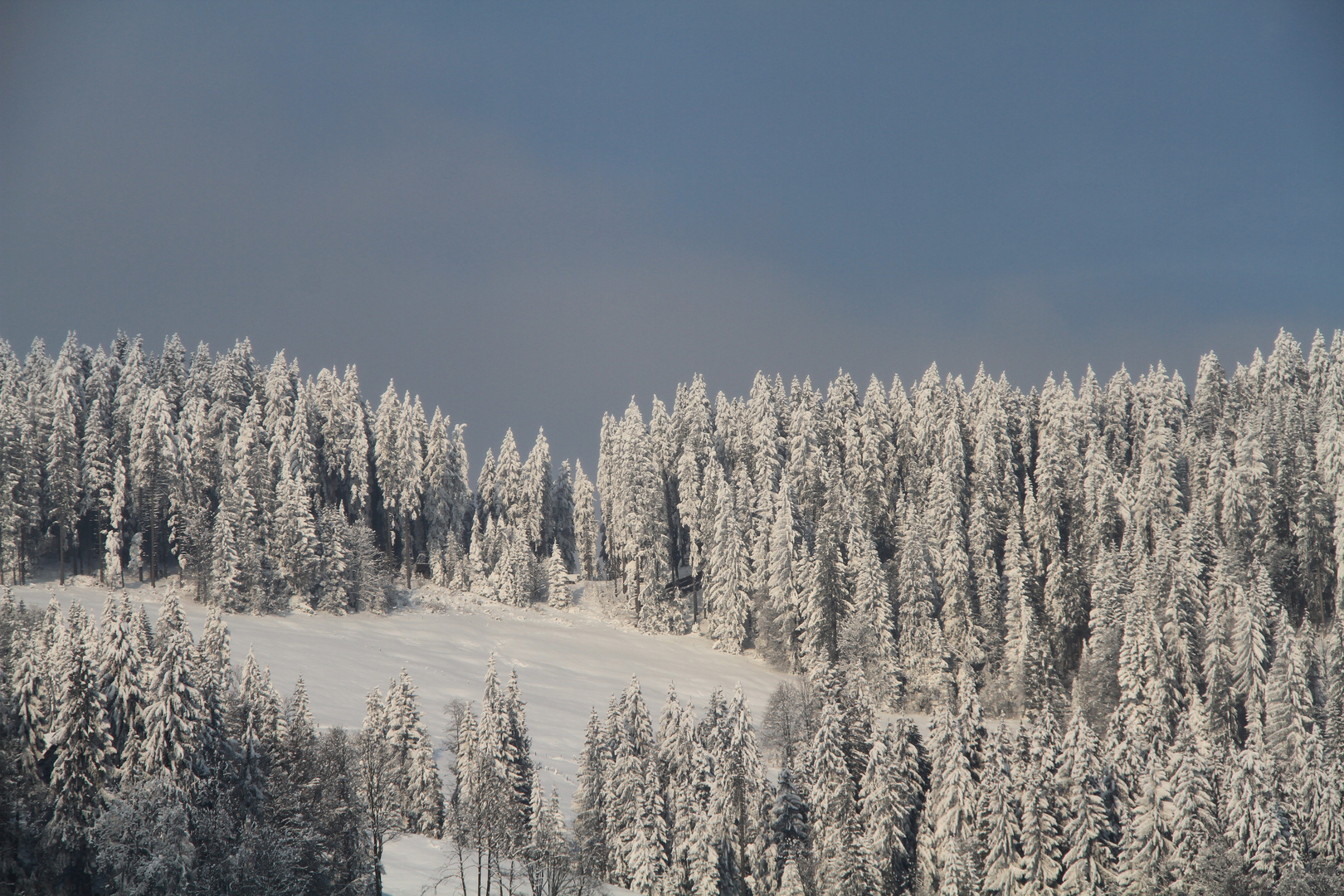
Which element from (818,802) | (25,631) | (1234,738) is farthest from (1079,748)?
(25,631)

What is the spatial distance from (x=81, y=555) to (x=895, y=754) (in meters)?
71.4

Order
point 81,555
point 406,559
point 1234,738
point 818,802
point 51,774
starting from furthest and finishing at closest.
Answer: point 406,559 < point 81,555 < point 1234,738 < point 818,802 < point 51,774

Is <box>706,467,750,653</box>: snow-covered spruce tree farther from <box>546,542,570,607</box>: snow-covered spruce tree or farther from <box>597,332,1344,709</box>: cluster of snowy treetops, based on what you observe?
<box>546,542,570,607</box>: snow-covered spruce tree

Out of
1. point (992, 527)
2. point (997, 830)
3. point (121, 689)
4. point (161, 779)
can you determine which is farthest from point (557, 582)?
point (161, 779)

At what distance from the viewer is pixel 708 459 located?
9856 cm

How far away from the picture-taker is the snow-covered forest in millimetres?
42125

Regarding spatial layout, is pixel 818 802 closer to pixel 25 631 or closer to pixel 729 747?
pixel 729 747

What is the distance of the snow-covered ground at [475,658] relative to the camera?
60.6 metres

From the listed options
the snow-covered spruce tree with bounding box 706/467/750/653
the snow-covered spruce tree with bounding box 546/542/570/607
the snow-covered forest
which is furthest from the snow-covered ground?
the snow-covered forest

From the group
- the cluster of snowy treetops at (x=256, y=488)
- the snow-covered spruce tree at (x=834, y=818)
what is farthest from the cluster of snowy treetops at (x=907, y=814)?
the cluster of snowy treetops at (x=256, y=488)

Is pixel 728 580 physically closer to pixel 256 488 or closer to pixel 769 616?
pixel 769 616

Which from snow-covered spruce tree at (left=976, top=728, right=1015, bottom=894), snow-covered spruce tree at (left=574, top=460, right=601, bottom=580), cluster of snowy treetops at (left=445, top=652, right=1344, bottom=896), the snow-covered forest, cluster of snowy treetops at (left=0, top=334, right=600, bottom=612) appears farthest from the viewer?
snow-covered spruce tree at (left=574, top=460, right=601, bottom=580)

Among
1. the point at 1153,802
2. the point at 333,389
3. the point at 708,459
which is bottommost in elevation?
the point at 1153,802

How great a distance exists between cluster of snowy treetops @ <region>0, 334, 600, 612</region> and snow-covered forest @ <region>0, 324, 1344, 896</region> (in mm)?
378
